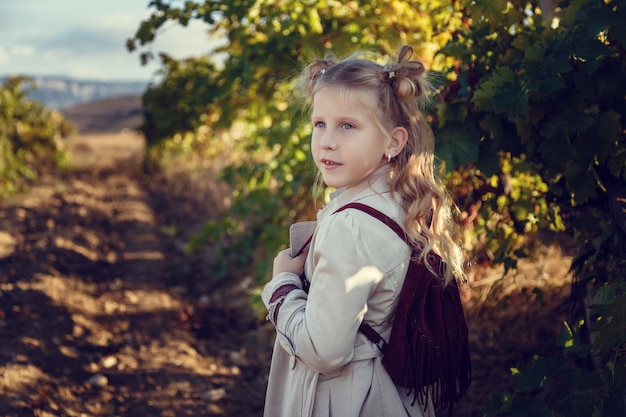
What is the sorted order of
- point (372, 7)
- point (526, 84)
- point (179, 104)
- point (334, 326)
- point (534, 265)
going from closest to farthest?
point (334, 326) < point (526, 84) < point (372, 7) < point (534, 265) < point (179, 104)

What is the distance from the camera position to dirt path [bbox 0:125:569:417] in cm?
362

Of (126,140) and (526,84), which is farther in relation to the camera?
(126,140)

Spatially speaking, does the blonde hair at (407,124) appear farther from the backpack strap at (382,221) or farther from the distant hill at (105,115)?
the distant hill at (105,115)

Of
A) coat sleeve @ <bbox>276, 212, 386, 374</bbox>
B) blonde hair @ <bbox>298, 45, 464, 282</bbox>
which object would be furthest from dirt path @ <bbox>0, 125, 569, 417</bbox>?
coat sleeve @ <bbox>276, 212, 386, 374</bbox>

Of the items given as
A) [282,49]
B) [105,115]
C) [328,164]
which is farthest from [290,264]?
[105,115]

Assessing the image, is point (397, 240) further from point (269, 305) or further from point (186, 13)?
point (186, 13)

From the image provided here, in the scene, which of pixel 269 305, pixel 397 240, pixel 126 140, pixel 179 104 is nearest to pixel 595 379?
pixel 397 240

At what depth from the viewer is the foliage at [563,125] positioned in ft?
6.95

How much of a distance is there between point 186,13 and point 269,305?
2213 millimetres

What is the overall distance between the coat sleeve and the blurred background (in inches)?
26.3

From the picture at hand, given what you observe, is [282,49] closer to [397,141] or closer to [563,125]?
[563,125]

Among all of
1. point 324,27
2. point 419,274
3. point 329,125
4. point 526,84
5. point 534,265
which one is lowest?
point 534,265

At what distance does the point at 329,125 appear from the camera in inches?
69.7

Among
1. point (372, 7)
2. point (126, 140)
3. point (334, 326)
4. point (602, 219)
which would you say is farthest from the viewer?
point (126, 140)
